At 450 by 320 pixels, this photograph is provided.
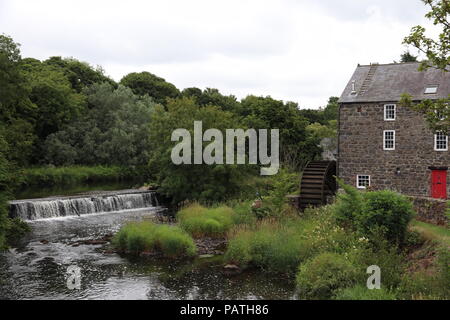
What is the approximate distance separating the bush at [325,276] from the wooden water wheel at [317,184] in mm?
9949

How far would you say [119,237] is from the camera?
59.8 feet

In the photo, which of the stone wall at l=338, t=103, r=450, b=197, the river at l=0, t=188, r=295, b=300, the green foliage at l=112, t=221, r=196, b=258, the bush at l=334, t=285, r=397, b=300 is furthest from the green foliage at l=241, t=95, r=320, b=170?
the bush at l=334, t=285, r=397, b=300

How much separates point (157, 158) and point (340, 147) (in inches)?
466

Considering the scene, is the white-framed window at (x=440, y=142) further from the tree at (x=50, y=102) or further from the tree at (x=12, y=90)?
the tree at (x=50, y=102)

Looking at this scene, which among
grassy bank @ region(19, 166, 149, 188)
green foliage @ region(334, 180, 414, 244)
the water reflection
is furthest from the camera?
grassy bank @ region(19, 166, 149, 188)

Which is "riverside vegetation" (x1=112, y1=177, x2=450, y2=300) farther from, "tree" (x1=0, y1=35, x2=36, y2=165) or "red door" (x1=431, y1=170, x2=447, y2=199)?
"tree" (x1=0, y1=35, x2=36, y2=165)

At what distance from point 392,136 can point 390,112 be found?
1.46m

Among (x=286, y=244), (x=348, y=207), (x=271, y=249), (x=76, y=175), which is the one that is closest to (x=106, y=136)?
(x=76, y=175)

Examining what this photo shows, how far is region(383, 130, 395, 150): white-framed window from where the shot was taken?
26422 millimetres

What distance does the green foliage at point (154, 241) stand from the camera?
56.0ft

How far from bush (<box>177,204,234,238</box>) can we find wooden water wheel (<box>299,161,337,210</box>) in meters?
4.73

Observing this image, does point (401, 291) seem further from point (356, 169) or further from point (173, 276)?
point (356, 169)
